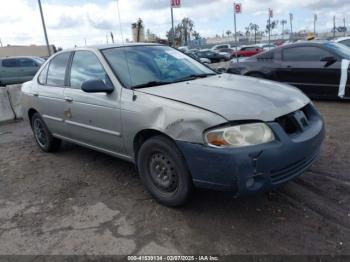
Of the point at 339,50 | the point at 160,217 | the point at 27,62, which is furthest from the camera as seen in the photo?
the point at 27,62

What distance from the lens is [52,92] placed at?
507cm

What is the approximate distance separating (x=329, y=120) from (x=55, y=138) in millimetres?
4750

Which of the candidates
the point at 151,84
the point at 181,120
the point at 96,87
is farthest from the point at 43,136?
the point at 181,120

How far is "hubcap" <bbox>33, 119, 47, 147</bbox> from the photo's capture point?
581 centimetres

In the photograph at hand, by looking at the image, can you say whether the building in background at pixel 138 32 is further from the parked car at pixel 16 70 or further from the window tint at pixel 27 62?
the window tint at pixel 27 62

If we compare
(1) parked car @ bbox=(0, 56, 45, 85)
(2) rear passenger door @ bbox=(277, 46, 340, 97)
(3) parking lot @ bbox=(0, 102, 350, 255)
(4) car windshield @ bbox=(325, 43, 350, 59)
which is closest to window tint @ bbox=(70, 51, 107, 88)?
(3) parking lot @ bbox=(0, 102, 350, 255)

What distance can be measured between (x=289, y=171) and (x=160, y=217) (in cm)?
127

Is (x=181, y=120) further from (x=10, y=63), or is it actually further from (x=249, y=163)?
(x=10, y=63)

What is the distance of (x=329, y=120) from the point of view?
21.8ft

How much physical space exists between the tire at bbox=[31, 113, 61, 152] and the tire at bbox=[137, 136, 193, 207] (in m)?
2.42

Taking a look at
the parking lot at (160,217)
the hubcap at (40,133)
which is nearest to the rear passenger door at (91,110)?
the parking lot at (160,217)

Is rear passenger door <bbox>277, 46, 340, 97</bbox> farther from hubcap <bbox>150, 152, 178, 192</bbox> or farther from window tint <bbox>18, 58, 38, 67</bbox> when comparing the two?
window tint <bbox>18, 58, 38, 67</bbox>

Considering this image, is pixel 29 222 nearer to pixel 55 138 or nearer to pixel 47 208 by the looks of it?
pixel 47 208

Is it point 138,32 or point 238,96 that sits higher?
point 138,32
